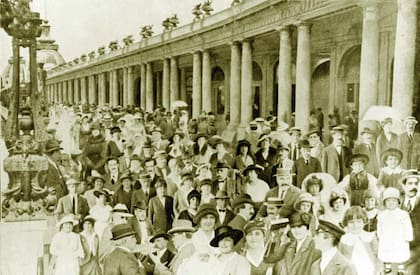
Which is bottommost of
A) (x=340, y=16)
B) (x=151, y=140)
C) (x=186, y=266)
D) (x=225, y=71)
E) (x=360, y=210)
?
(x=186, y=266)

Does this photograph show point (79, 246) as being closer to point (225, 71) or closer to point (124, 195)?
point (124, 195)

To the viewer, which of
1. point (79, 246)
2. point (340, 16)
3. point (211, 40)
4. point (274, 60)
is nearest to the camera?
point (79, 246)

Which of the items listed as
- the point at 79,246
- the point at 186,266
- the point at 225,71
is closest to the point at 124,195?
the point at 79,246

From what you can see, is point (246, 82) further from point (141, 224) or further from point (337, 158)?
point (141, 224)

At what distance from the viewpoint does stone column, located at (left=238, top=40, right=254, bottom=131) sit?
7965 mm

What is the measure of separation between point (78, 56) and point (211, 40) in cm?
200

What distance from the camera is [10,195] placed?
18.4ft

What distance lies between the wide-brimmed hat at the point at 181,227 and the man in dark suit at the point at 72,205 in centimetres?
97

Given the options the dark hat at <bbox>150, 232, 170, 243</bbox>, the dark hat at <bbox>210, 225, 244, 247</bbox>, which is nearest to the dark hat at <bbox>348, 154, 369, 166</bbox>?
the dark hat at <bbox>210, 225, 244, 247</bbox>

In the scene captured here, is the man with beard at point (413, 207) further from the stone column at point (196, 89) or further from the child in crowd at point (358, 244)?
the stone column at point (196, 89)

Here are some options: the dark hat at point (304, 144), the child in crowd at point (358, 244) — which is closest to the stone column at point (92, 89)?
the dark hat at point (304, 144)

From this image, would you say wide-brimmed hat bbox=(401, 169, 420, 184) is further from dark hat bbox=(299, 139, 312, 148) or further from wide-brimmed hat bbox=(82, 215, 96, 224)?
wide-brimmed hat bbox=(82, 215, 96, 224)

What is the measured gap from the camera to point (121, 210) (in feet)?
17.5

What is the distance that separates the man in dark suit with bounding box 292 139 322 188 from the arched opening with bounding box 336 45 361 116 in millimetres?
810
